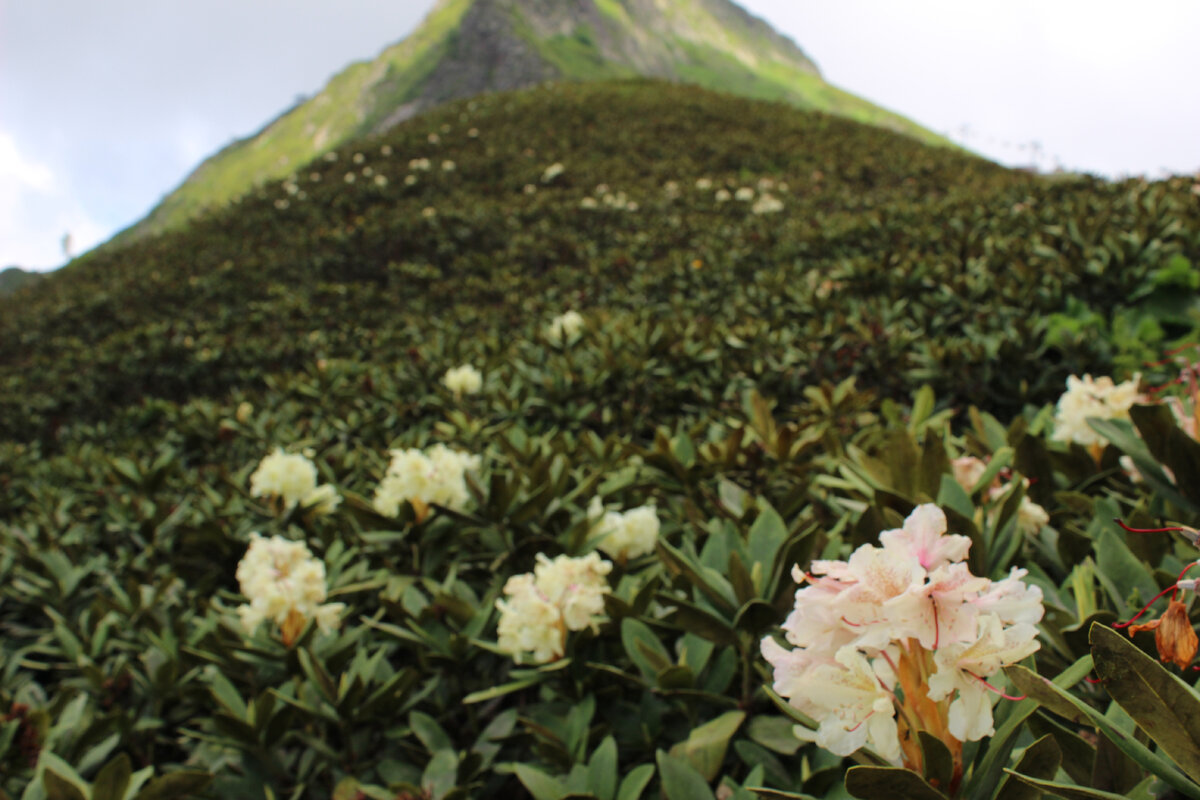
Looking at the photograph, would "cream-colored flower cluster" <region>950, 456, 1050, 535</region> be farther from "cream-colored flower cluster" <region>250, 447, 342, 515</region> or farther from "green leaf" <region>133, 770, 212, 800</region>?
"cream-colored flower cluster" <region>250, 447, 342, 515</region>

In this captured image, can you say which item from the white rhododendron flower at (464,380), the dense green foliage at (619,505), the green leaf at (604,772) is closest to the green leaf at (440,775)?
the dense green foliage at (619,505)

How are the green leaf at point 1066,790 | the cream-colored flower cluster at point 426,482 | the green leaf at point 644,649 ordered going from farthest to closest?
1. the cream-colored flower cluster at point 426,482
2. the green leaf at point 644,649
3. the green leaf at point 1066,790

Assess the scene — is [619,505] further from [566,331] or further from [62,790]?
[566,331]

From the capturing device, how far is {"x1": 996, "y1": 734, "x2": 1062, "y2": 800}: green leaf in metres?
0.59

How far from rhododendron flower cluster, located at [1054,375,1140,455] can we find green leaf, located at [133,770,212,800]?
2.01 metres

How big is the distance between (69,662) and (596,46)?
5136 cm

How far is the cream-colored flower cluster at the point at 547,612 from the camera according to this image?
4.15ft

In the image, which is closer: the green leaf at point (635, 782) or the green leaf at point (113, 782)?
the green leaf at point (635, 782)

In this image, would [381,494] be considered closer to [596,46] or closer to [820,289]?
[820,289]

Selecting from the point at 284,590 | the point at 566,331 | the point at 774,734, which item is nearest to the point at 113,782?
the point at 284,590

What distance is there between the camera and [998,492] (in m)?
1.33

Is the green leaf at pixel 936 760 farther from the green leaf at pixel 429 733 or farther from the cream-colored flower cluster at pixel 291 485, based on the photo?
the cream-colored flower cluster at pixel 291 485

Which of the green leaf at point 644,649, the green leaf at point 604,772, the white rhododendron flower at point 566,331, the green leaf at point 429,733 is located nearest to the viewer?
the green leaf at point 604,772

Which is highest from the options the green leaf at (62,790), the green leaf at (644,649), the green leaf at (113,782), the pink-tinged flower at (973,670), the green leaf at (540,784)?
the green leaf at (62,790)
